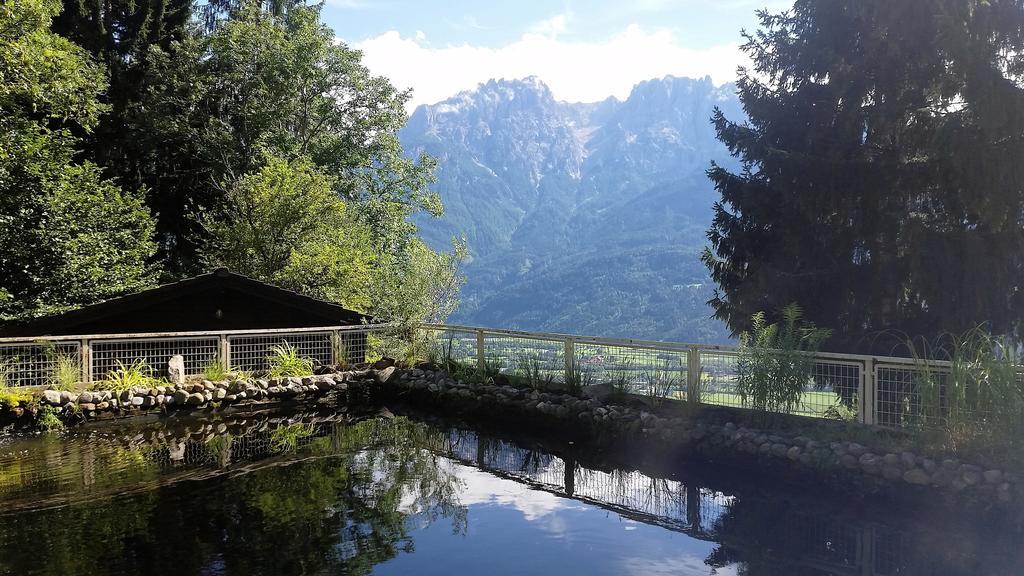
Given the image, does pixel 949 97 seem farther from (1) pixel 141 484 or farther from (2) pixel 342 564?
(1) pixel 141 484

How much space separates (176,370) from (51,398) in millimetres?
2120

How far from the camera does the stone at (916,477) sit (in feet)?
24.5

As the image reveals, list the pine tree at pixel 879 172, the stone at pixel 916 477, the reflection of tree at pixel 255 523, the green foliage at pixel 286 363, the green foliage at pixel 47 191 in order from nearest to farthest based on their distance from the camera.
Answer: the reflection of tree at pixel 255 523 → the stone at pixel 916 477 → the pine tree at pixel 879 172 → the green foliage at pixel 286 363 → the green foliage at pixel 47 191

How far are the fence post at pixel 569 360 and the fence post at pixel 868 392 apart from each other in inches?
189

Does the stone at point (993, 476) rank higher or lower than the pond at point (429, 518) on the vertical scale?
higher

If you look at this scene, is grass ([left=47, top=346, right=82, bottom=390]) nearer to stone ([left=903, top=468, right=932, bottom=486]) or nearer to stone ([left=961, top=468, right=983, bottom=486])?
stone ([left=903, top=468, right=932, bottom=486])

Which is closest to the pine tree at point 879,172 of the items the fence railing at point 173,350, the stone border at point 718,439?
the stone border at point 718,439

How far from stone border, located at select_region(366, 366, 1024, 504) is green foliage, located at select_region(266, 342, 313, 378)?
2.02m

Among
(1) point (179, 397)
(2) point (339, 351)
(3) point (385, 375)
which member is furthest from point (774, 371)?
(1) point (179, 397)

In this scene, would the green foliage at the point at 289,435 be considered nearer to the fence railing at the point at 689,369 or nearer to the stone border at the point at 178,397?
the stone border at the point at 178,397

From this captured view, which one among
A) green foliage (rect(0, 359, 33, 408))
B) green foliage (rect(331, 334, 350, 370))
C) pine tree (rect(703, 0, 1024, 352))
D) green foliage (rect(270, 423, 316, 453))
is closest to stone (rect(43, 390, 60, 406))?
green foliage (rect(0, 359, 33, 408))

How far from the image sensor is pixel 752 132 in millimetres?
15531

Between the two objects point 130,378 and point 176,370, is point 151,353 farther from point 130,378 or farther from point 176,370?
point 130,378

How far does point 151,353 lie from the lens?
13.6 m
